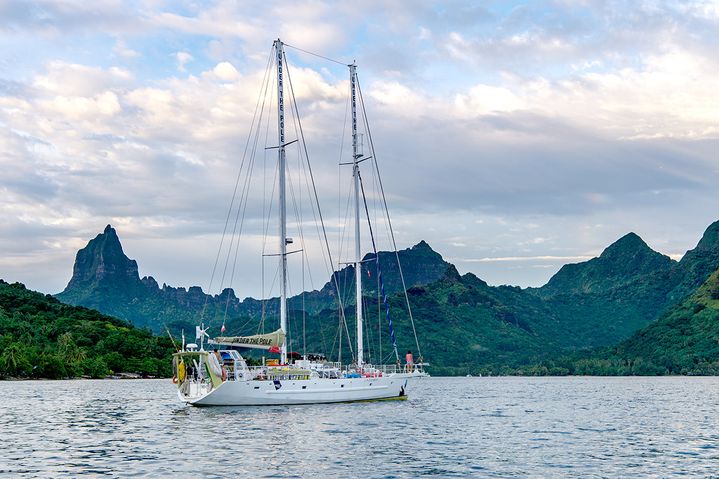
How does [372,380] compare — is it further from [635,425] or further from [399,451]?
[399,451]

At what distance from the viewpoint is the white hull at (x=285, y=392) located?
76375 mm

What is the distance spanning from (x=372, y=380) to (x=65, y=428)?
106ft

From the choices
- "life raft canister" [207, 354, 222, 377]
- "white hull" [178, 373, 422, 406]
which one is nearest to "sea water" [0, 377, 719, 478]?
"white hull" [178, 373, 422, 406]

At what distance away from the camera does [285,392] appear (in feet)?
259

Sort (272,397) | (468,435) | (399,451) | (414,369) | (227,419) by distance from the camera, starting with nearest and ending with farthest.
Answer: (399,451), (468,435), (227,419), (272,397), (414,369)

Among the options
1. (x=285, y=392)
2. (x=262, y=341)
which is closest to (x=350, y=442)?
(x=285, y=392)

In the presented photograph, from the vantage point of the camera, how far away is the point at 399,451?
49844 millimetres

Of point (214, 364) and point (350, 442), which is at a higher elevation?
point (214, 364)

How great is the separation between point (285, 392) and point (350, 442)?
26.0 meters

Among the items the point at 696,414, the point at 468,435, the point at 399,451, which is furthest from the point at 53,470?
the point at 696,414

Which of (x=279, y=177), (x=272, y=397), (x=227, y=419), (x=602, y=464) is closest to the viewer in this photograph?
(x=602, y=464)

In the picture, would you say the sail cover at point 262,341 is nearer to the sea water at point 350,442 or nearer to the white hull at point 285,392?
the white hull at point 285,392

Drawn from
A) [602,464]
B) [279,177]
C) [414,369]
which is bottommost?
[602,464]

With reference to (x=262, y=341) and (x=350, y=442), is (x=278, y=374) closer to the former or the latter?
(x=262, y=341)
